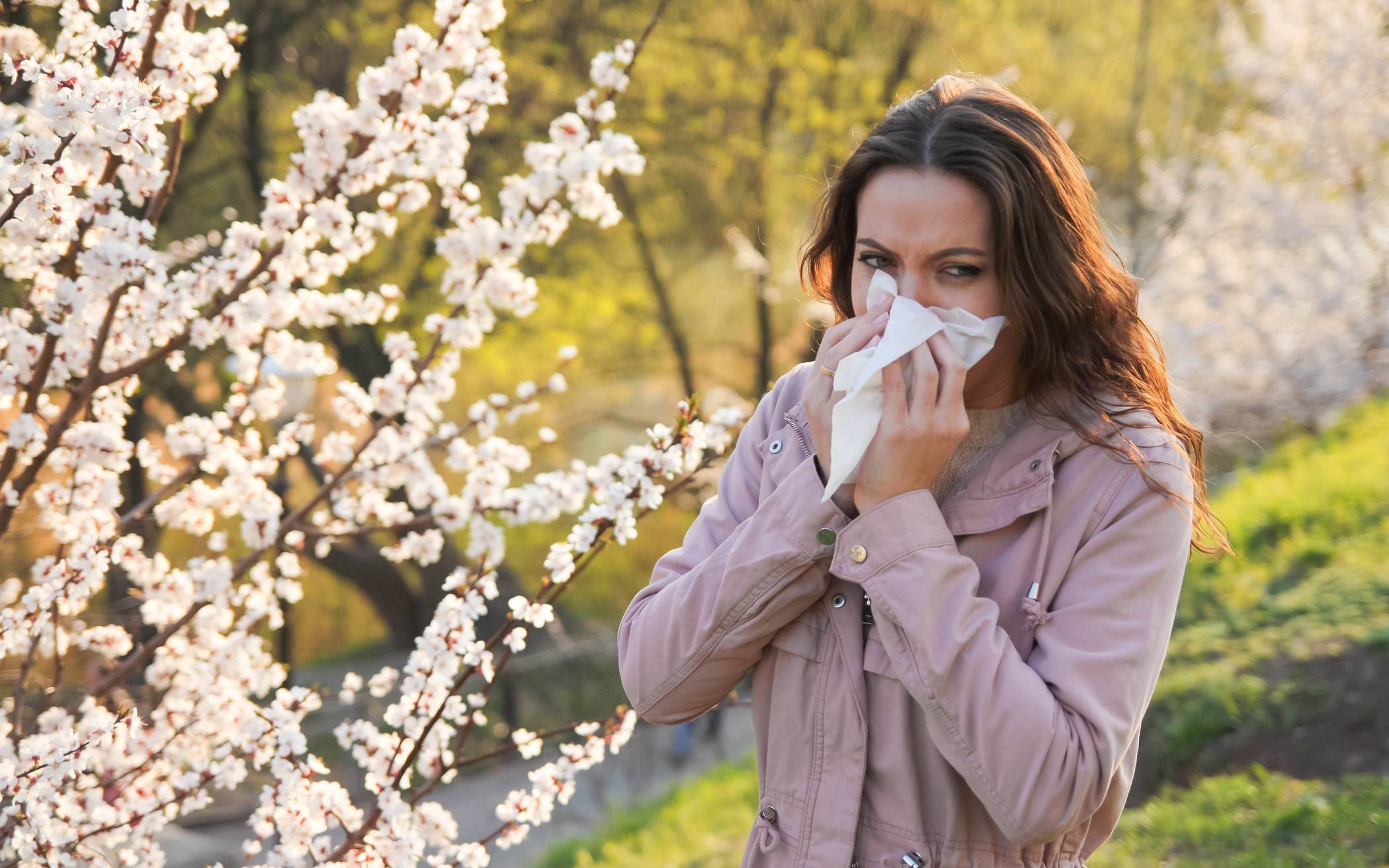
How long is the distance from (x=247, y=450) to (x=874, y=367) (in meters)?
2.20

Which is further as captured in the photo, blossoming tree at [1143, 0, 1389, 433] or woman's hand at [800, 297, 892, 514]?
blossoming tree at [1143, 0, 1389, 433]

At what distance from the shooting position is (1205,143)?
13328mm

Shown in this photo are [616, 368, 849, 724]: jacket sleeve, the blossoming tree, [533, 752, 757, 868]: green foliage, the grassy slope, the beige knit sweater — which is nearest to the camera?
[616, 368, 849, 724]: jacket sleeve

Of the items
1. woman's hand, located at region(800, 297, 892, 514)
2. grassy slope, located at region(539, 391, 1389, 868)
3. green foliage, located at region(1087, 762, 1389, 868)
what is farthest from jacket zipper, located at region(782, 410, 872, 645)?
grassy slope, located at region(539, 391, 1389, 868)

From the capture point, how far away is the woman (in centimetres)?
159

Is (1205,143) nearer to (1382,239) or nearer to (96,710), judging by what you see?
(1382,239)

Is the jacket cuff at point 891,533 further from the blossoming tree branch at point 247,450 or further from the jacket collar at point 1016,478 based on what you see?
the blossoming tree branch at point 247,450

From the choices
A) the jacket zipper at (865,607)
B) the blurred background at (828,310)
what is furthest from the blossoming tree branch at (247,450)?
the jacket zipper at (865,607)

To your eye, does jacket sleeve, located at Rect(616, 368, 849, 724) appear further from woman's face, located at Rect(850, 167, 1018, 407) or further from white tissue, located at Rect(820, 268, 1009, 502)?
woman's face, located at Rect(850, 167, 1018, 407)

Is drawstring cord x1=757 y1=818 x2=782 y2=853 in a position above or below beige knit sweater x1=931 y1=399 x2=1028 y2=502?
below

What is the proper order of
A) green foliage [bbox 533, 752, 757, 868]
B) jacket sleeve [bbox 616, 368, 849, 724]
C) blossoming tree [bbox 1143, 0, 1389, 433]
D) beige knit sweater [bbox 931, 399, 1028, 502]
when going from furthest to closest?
blossoming tree [bbox 1143, 0, 1389, 433] → green foliage [bbox 533, 752, 757, 868] → beige knit sweater [bbox 931, 399, 1028, 502] → jacket sleeve [bbox 616, 368, 849, 724]

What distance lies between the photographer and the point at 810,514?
5.77ft

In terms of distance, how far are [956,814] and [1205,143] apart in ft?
43.7

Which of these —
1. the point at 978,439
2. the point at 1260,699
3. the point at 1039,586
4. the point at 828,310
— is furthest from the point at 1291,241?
the point at 1039,586
